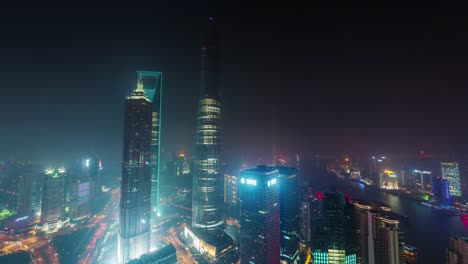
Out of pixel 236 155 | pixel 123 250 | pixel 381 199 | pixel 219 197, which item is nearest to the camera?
pixel 123 250

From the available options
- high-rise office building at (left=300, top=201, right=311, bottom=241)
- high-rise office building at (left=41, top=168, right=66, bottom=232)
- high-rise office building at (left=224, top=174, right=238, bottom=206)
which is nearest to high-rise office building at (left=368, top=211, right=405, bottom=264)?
high-rise office building at (left=300, top=201, right=311, bottom=241)

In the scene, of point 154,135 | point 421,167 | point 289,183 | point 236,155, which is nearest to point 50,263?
point 154,135

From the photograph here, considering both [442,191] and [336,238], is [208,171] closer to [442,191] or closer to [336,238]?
[336,238]

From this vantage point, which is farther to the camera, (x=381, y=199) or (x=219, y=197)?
(x=381, y=199)

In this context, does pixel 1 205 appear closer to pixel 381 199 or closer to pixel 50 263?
pixel 50 263

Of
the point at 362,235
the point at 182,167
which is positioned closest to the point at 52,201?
the point at 182,167

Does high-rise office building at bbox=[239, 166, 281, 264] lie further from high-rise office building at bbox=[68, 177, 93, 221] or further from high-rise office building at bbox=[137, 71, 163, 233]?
high-rise office building at bbox=[68, 177, 93, 221]
